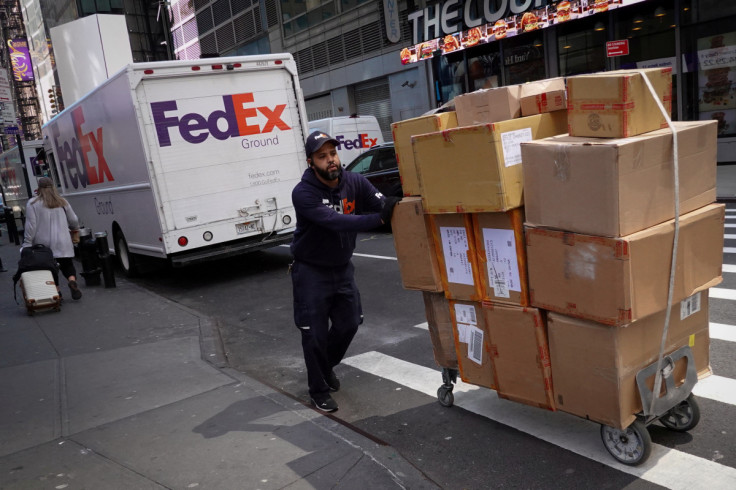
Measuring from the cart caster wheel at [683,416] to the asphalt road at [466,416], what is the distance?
52mm

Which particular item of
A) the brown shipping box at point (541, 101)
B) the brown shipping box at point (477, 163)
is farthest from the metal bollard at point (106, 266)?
the brown shipping box at point (541, 101)

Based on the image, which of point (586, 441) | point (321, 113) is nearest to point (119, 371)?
point (586, 441)

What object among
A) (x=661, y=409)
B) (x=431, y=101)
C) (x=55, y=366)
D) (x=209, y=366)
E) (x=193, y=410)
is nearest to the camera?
(x=661, y=409)

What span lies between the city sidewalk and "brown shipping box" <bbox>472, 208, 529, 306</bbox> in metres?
1.13

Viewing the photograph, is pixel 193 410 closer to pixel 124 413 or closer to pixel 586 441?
pixel 124 413

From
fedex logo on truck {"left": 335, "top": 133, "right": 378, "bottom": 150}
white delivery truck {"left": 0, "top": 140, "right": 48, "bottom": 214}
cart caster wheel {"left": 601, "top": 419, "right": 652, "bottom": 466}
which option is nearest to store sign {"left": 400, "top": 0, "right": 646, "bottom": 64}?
fedex logo on truck {"left": 335, "top": 133, "right": 378, "bottom": 150}

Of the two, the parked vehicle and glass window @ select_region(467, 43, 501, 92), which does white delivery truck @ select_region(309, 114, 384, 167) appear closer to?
the parked vehicle

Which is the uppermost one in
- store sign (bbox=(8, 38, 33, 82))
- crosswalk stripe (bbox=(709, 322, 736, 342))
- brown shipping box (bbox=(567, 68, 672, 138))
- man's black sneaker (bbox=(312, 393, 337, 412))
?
store sign (bbox=(8, 38, 33, 82))

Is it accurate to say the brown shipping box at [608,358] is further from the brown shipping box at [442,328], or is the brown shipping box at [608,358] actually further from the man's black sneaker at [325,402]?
the man's black sneaker at [325,402]

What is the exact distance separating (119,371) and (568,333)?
413 cm

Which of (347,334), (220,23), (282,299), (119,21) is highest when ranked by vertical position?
(119,21)

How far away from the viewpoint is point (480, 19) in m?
18.8

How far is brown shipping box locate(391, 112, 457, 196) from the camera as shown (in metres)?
3.92

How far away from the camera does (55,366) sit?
6035 millimetres
